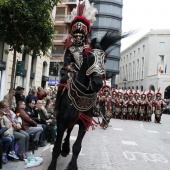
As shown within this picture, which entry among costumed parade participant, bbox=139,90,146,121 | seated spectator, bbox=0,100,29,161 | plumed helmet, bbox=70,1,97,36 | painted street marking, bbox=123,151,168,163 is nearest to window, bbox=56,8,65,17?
costumed parade participant, bbox=139,90,146,121

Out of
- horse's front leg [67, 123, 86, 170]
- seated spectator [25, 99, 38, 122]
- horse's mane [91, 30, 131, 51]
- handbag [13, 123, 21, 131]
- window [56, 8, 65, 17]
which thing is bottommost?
horse's front leg [67, 123, 86, 170]

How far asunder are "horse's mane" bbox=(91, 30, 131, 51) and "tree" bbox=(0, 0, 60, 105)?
12.8ft

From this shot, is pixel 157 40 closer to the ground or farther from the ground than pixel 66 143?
farther from the ground

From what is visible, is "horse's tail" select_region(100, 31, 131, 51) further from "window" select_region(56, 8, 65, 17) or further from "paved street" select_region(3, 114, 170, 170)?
"window" select_region(56, 8, 65, 17)

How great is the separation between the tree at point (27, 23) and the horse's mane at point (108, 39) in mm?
3904

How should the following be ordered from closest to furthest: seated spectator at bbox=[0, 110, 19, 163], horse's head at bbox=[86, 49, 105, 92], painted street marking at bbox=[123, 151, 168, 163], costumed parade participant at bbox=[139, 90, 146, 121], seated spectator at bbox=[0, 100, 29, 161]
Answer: horse's head at bbox=[86, 49, 105, 92] < seated spectator at bbox=[0, 110, 19, 163] < seated spectator at bbox=[0, 100, 29, 161] < painted street marking at bbox=[123, 151, 168, 163] < costumed parade participant at bbox=[139, 90, 146, 121]

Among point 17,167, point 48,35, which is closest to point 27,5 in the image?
point 48,35

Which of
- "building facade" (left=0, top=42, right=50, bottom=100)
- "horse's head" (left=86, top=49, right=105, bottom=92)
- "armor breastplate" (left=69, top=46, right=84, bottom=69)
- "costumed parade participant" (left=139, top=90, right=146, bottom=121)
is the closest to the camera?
"horse's head" (left=86, top=49, right=105, bottom=92)

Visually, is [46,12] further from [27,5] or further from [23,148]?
[23,148]

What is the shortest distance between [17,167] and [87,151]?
282 centimetres

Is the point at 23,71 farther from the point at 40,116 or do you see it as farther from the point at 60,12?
the point at 60,12

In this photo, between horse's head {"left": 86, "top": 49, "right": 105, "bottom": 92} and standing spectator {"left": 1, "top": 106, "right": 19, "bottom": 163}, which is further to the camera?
standing spectator {"left": 1, "top": 106, "right": 19, "bottom": 163}

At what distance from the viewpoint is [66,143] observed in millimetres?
7590

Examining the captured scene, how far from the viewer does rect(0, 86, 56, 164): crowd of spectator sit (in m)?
7.21
